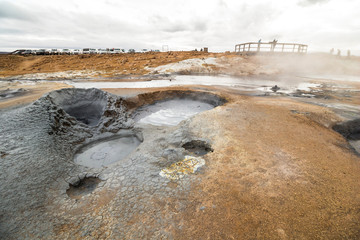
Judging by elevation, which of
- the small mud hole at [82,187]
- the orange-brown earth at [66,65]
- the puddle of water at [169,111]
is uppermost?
the orange-brown earth at [66,65]

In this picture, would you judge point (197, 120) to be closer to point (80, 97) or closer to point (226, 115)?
point (226, 115)

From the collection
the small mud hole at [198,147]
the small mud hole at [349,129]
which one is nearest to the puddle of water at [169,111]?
the small mud hole at [198,147]

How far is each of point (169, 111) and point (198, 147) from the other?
367cm

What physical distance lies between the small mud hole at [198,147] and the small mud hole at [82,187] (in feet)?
6.52

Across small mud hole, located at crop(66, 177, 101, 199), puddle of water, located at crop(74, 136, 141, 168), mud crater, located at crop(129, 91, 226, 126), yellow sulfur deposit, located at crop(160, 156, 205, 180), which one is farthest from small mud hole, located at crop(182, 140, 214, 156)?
mud crater, located at crop(129, 91, 226, 126)

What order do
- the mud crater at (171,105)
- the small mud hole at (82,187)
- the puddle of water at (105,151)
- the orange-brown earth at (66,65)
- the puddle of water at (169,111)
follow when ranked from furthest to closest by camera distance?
1. the orange-brown earth at (66,65)
2. the mud crater at (171,105)
3. the puddle of water at (169,111)
4. the puddle of water at (105,151)
5. the small mud hole at (82,187)

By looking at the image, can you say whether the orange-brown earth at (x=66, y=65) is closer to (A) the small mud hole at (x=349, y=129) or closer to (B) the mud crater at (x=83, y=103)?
(B) the mud crater at (x=83, y=103)

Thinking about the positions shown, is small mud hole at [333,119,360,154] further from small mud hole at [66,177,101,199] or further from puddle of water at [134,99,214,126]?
small mud hole at [66,177,101,199]

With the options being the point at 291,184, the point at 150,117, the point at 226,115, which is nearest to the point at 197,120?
the point at 226,115

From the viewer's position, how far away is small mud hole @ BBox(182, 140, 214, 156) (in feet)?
12.8

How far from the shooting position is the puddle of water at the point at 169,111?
6449 mm

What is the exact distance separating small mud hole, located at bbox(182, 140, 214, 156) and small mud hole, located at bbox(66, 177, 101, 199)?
1988mm

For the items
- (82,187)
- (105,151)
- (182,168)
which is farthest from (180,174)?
(105,151)

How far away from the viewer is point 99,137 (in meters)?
5.16
